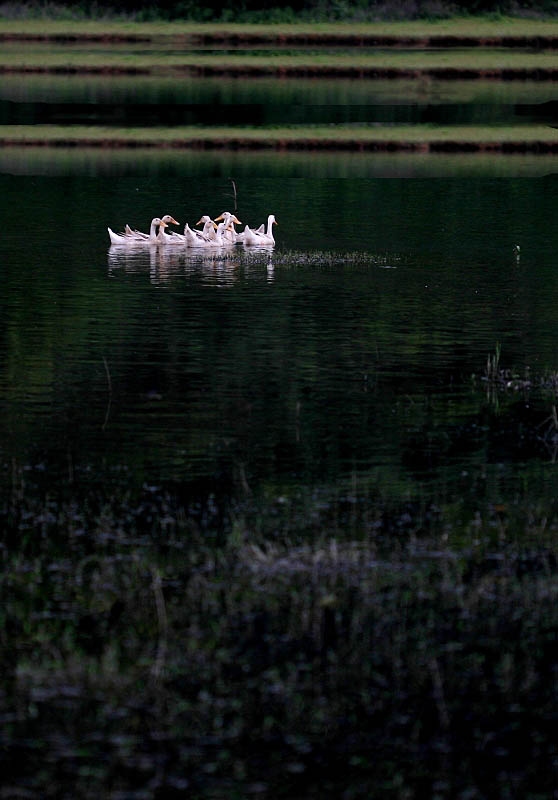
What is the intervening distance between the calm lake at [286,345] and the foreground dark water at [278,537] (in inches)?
2.4

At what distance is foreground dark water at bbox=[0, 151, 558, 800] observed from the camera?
976cm

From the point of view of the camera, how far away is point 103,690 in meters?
10.4

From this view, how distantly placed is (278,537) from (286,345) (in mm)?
8450

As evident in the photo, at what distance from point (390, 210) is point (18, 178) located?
32.4 feet

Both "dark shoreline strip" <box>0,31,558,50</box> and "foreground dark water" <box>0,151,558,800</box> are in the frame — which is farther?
"dark shoreline strip" <box>0,31,558,50</box>

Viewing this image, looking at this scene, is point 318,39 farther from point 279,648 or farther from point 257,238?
point 279,648

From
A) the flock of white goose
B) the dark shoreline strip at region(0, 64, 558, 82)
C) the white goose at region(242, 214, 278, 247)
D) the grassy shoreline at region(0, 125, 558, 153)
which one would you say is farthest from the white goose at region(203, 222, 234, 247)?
the dark shoreline strip at region(0, 64, 558, 82)

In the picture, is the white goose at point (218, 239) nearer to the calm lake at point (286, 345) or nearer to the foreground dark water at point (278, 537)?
the calm lake at point (286, 345)

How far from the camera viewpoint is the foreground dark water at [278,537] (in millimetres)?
9758

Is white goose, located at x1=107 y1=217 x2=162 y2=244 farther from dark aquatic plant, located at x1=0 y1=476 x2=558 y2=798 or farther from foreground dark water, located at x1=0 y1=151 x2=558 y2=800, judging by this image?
dark aquatic plant, located at x1=0 y1=476 x2=558 y2=798

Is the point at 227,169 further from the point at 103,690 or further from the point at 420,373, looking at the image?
the point at 103,690

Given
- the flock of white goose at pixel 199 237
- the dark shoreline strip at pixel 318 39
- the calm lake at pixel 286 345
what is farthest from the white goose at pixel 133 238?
the dark shoreline strip at pixel 318 39

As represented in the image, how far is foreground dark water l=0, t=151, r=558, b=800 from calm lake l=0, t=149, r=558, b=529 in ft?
0.20

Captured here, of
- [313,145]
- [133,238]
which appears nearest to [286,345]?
[133,238]
